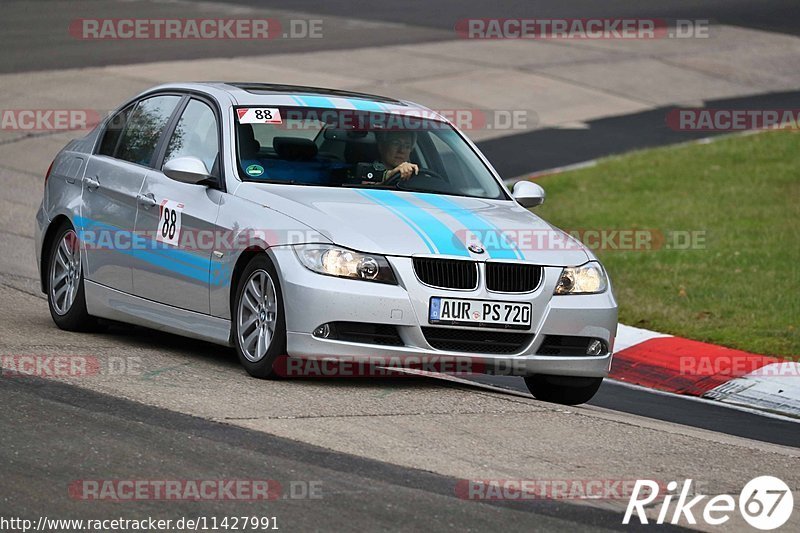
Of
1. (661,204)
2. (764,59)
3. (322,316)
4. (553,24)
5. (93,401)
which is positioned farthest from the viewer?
(553,24)

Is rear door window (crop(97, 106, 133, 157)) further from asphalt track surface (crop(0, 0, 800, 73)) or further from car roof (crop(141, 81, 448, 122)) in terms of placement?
asphalt track surface (crop(0, 0, 800, 73))

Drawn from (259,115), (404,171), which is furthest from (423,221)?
(259,115)

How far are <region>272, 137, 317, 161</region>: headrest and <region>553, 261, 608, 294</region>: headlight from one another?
1702 mm

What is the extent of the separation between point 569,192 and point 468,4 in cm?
1688

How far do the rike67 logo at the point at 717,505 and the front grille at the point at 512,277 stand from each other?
5.77ft

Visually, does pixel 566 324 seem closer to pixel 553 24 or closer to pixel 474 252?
pixel 474 252

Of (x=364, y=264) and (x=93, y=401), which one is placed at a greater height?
(x=364, y=264)

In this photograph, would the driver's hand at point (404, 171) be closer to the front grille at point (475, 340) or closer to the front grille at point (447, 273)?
the front grille at point (447, 273)

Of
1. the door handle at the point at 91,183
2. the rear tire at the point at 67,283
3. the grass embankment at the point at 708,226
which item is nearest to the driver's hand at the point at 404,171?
the door handle at the point at 91,183

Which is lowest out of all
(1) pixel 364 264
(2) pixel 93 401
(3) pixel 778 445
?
(3) pixel 778 445

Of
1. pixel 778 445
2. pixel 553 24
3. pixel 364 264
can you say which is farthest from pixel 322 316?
pixel 553 24

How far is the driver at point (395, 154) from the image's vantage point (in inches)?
359

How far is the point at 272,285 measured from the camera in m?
8.07

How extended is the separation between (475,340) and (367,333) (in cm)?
57
